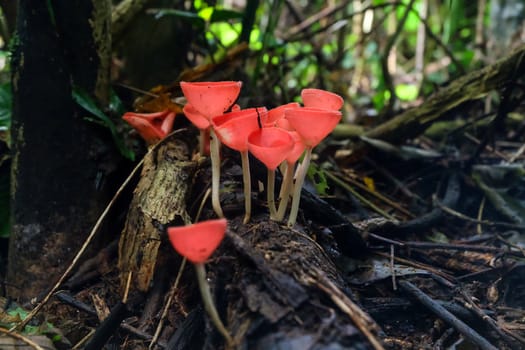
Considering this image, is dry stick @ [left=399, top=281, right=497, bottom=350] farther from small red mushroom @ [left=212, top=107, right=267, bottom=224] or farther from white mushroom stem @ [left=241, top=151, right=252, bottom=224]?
small red mushroom @ [left=212, top=107, right=267, bottom=224]

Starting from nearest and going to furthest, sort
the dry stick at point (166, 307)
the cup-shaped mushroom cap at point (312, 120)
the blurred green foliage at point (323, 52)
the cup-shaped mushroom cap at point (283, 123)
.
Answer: the cup-shaped mushroom cap at point (312, 120) → the dry stick at point (166, 307) → the cup-shaped mushroom cap at point (283, 123) → the blurred green foliage at point (323, 52)

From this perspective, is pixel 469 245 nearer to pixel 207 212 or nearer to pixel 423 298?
pixel 423 298

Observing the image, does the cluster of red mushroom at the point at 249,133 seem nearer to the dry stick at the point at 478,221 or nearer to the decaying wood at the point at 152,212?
Result: the decaying wood at the point at 152,212

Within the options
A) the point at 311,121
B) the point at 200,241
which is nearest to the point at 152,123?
the point at 311,121

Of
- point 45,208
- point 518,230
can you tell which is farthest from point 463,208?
point 45,208

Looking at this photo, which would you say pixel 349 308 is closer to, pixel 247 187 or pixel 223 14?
pixel 247 187

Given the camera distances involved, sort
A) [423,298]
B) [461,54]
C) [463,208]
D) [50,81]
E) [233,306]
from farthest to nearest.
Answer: [461,54] < [463,208] < [50,81] < [423,298] < [233,306]

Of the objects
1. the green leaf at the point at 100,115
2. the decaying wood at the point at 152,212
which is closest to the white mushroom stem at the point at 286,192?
the decaying wood at the point at 152,212
